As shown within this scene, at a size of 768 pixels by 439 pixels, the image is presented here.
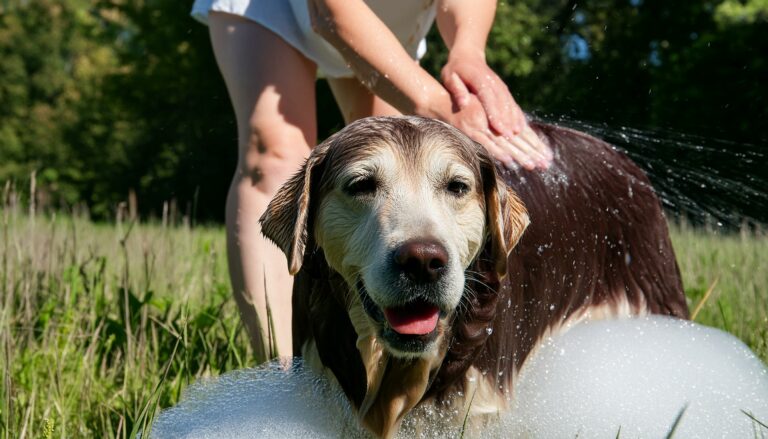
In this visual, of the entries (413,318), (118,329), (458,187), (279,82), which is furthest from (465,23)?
(118,329)

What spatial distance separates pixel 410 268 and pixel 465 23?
1377 millimetres

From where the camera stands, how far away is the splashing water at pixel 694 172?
4.60m

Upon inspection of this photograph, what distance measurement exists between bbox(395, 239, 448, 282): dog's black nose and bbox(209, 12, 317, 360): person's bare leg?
1401 mm

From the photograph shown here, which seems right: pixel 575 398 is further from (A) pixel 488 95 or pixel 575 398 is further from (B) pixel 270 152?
(B) pixel 270 152

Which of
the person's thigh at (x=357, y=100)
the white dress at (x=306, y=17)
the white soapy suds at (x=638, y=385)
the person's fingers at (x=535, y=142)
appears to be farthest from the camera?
the person's thigh at (x=357, y=100)

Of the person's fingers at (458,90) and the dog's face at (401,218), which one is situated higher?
the person's fingers at (458,90)

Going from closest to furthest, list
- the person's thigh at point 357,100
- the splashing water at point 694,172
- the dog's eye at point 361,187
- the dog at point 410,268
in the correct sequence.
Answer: the dog at point 410,268 → the dog's eye at point 361,187 → the person's thigh at point 357,100 → the splashing water at point 694,172

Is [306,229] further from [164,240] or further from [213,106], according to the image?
[213,106]

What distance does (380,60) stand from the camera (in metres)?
3.33

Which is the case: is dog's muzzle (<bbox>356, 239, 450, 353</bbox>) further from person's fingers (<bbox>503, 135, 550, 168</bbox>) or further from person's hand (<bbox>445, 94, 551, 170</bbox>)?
person's fingers (<bbox>503, 135, 550, 168</bbox>)

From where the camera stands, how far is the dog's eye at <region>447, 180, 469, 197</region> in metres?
2.87

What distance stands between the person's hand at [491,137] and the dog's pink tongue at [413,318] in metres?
0.76

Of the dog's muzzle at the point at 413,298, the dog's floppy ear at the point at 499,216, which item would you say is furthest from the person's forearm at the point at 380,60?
the dog's muzzle at the point at 413,298

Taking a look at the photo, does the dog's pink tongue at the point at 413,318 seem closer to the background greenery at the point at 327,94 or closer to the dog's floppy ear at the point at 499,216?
the dog's floppy ear at the point at 499,216
